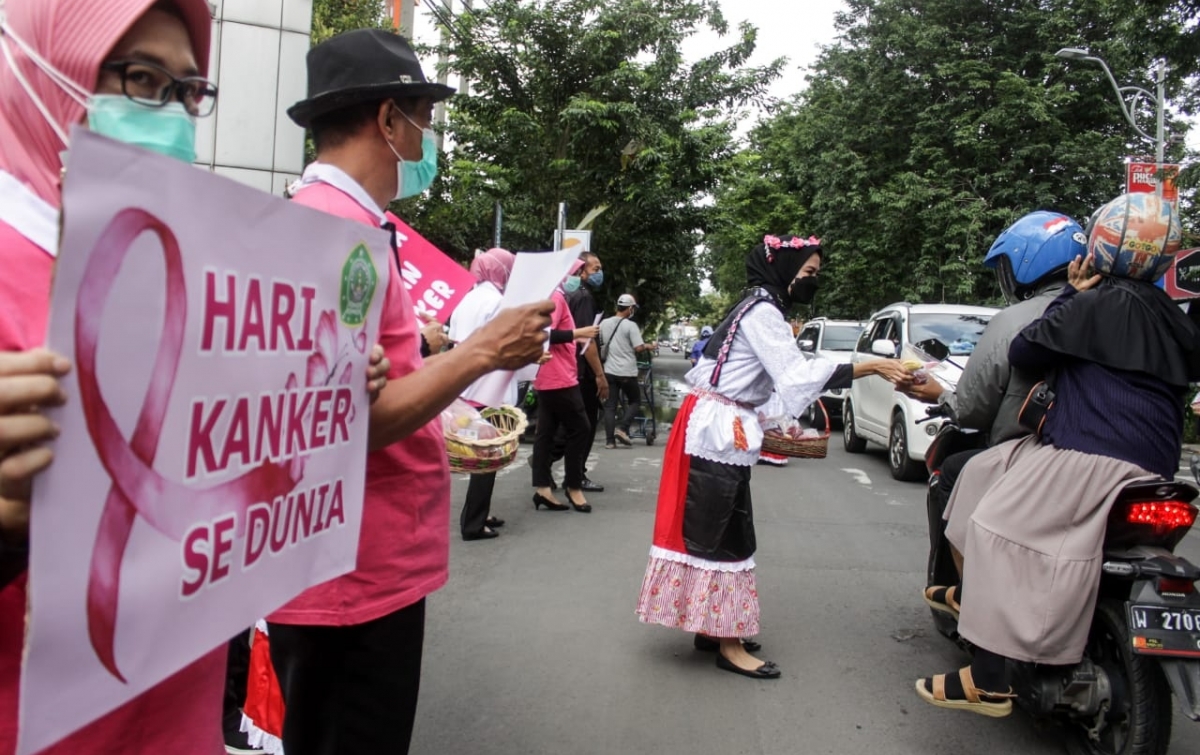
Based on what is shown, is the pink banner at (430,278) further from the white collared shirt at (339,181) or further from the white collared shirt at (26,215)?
the white collared shirt at (26,215)

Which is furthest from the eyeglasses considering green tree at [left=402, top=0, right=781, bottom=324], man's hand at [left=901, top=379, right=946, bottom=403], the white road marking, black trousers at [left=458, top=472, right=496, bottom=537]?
green tree at [left=402, top=0, right=781, bottom=324]

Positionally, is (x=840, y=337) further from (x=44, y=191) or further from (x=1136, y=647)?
(x=44, y=191)

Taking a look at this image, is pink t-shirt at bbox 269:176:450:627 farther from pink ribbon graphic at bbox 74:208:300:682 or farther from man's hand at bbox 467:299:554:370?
pink ribbon graphic at bbox 74:208:300:682

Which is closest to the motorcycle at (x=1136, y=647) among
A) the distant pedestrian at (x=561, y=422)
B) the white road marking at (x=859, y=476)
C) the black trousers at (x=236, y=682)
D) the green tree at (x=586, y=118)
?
the black trousers at (x=236, y=682)

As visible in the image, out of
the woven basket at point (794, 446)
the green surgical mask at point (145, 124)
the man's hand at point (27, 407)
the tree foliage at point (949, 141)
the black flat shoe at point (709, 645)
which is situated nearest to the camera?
the man's hand at point (27, 407)

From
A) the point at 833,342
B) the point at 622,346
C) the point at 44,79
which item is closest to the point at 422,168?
the point at 44,79

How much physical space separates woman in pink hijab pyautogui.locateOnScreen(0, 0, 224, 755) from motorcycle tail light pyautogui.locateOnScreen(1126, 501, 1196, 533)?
2.71 meters

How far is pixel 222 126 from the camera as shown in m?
10.3

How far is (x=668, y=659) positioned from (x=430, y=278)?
198 centimetres

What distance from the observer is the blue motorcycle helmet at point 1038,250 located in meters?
3.34

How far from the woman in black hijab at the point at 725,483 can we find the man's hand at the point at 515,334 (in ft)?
6.94

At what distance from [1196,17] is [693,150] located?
396 inches

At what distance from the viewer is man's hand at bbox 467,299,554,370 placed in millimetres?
1689

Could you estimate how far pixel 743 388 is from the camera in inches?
153
